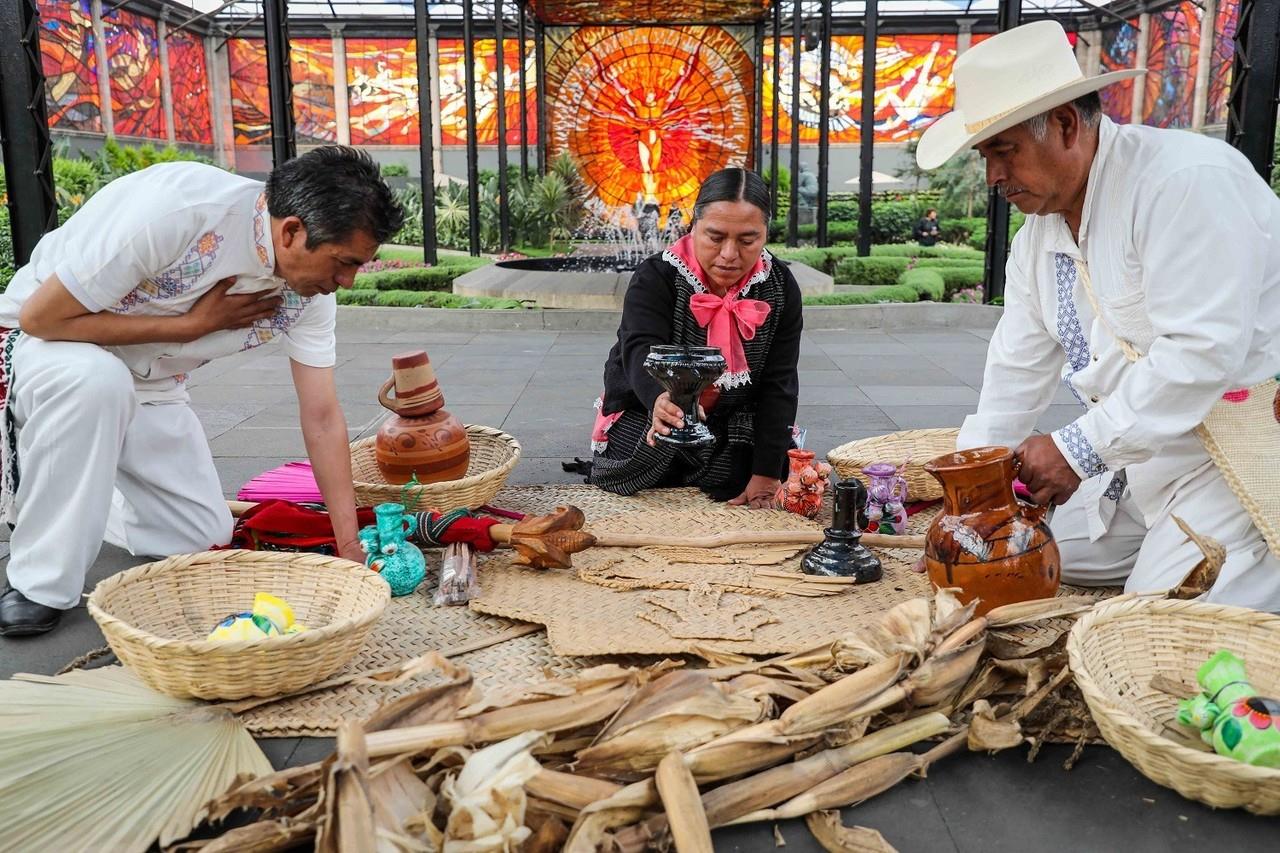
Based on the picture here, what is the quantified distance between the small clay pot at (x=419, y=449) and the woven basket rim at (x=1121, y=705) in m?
2.15

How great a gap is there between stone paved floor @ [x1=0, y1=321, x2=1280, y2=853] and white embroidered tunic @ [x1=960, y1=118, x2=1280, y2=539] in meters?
0.84

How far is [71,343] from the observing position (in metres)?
2.90

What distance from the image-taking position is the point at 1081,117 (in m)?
2.63

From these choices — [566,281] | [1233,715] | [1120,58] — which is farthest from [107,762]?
[1120,58]

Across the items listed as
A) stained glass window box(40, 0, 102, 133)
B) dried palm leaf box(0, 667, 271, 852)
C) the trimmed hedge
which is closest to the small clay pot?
dried palm leaf box(0, 667, 271, 852)

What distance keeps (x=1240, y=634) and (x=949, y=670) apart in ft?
2.19

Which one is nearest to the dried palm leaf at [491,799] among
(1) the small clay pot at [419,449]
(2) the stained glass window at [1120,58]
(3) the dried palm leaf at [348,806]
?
(3) the dried palm leaf at [348,806]

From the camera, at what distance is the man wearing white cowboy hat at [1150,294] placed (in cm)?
249

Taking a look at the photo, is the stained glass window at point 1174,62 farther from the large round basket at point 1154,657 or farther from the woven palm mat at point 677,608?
the large round basket at point 1154,657

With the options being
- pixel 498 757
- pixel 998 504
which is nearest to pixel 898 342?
pixel 998 504

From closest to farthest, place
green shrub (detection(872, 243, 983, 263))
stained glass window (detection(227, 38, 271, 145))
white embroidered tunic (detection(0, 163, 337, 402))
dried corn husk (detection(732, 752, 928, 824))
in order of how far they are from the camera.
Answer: dried corn husk (detection(732, 752, 928, 824)) < white embroidered tunic (detection(0, 163, 337, 402)) < green shrub (detection(872, 243, 983, 263)) < stained glass window (detection(227, 38, 271, 145))

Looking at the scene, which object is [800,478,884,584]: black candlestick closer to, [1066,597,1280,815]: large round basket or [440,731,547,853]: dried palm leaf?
[1066,597,1280,815]: large round basket

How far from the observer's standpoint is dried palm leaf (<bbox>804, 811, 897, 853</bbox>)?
1828 millimetres

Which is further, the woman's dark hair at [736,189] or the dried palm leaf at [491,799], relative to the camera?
the woman's dark hair at [736,189]
